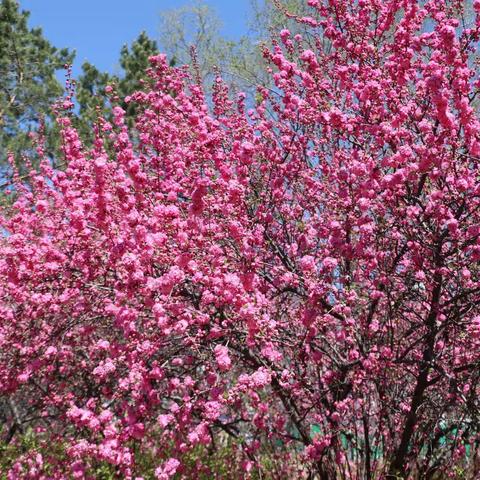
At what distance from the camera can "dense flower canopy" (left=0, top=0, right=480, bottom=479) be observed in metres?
4.34

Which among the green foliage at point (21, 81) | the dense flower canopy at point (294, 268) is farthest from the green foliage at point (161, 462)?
the green foliage at point (21, 81)

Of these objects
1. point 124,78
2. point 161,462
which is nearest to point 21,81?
point 124,78

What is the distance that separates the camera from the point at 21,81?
1559 cm

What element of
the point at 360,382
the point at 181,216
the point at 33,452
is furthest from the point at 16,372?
the point at 360,382

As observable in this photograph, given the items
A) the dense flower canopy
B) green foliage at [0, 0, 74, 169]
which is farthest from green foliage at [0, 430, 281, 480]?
green foliage at [0, 0, 74, 169]

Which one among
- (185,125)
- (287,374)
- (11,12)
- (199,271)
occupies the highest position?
(11,12)

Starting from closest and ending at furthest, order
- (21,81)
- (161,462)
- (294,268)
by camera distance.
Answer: (294,268) < (161,462) < (21,81)

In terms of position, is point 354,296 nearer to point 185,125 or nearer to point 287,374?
point 287,374

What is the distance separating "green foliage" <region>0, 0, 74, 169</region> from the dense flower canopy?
356 inches

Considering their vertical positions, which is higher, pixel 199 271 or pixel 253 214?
pixel 253 214

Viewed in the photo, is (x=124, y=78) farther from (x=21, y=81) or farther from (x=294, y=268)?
(x=294, y=268)

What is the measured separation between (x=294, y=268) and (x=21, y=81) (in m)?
12.3

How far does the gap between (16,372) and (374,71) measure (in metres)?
4.62

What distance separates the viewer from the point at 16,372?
20.8ft
